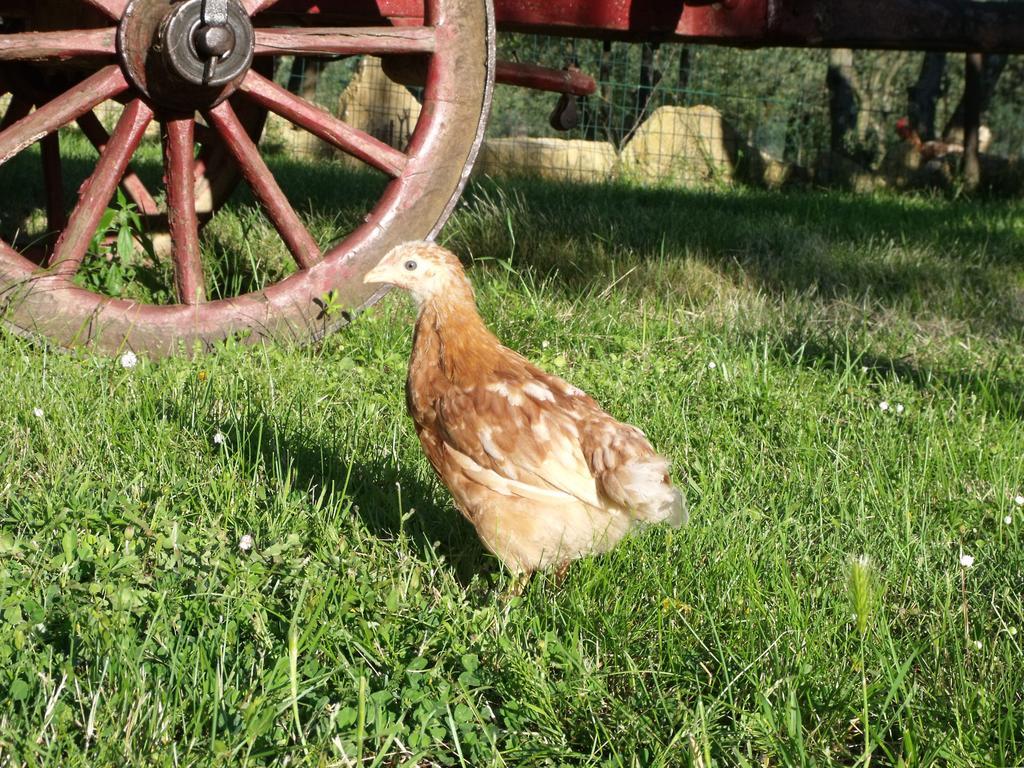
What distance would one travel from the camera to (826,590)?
254cm

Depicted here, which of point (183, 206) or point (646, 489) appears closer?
point (646, 489)

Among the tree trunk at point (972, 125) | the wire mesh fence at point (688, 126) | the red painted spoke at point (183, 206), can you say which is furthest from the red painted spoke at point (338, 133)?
the tree trunk at point (972, 125)

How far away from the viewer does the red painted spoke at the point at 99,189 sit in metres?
3.37

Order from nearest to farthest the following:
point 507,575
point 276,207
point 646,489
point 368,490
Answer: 1. point 646,489
2. point 507,575
3. point 368,490
4. point 276,207

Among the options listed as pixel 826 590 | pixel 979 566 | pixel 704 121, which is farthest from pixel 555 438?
pixel 704 121

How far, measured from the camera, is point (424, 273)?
9.68 ft

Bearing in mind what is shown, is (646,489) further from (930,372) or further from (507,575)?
(930,372)

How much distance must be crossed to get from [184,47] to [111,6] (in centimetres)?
24

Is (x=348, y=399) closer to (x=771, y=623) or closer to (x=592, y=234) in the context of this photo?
(x=771, y=623)

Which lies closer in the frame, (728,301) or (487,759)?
(487,759)

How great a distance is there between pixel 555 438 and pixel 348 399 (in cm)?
117

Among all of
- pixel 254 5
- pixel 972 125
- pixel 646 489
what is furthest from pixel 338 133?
pixel 972 125

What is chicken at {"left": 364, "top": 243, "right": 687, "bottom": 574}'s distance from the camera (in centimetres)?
255

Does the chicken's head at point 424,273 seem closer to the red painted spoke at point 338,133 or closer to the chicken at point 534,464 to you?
the chicken at point 534,464
